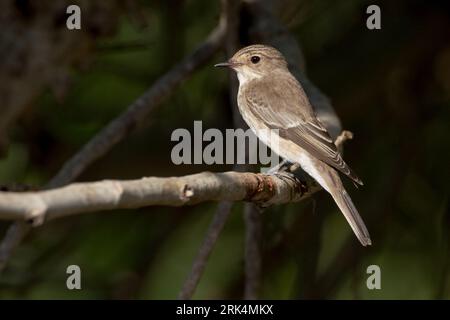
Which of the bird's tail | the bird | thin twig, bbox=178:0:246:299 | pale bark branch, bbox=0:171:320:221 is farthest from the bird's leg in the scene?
pale bark branch, bbox=0:171:320:221

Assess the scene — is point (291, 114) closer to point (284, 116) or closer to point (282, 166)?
point (284, 116)

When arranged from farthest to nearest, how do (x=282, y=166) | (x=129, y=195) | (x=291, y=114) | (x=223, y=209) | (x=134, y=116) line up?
(x=291, y=114) < (x=282, y=166) < (x=134, y=116) < (x=223, y=209) < (x=129, y=195)

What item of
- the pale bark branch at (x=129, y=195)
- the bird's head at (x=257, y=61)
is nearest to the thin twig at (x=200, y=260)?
the pale bark branch at (x=129, y=195)

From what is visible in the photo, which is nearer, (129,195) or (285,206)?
(129,195)

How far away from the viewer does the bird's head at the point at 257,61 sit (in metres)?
4.45

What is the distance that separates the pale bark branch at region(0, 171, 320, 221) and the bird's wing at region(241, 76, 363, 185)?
3.29 ft

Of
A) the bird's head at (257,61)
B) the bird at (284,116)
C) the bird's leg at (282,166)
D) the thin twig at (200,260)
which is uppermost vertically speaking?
the bird's head at (257,61)

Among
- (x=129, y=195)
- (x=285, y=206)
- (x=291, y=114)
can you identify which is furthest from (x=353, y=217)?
(x=129, y=195)

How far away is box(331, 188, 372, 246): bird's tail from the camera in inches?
144

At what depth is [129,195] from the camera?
84.0 inches

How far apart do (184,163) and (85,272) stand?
898mm

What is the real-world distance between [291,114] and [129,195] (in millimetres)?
2405

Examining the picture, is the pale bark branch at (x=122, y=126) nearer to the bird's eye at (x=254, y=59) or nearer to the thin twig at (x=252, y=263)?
the bird's eye at (x=254, y=59)

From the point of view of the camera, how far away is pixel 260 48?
14.7 feet
